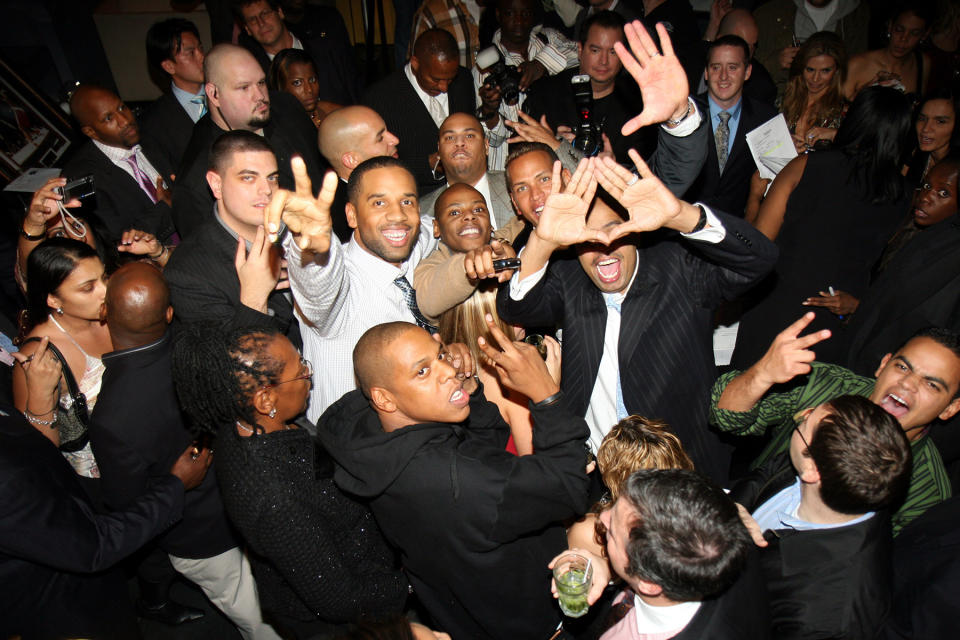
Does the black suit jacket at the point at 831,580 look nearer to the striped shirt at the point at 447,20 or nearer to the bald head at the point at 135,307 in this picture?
the bald head at the point at 135,307

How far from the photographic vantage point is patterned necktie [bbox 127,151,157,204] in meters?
3.67

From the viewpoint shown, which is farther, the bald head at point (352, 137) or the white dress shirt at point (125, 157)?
the white dress shirt at point (125, 157)

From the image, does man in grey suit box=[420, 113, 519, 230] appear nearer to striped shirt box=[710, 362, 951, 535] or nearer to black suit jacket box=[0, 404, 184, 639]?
striped shirt box=[710, 362, 951, 535]

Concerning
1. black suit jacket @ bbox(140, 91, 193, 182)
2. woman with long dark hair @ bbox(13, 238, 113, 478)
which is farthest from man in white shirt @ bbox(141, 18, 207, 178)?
woman with long dark hair @ bbox(13, 238, 113, 478)

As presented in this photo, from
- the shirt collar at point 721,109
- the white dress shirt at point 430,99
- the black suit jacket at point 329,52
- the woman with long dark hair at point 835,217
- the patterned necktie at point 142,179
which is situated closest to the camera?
the woman with long dark hair at point 835,217

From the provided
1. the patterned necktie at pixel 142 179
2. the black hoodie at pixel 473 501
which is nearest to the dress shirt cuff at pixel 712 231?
the black hoodie at pixel 473 501

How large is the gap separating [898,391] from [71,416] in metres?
3.16

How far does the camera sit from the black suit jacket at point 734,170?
388cm

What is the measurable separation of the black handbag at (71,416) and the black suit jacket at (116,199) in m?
1.38

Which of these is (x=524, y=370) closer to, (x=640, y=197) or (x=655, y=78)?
(x=640, y=197)

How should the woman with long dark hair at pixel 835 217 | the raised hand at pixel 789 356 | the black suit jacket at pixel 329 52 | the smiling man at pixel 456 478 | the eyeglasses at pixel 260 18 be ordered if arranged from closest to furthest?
the smiling man at pixel 456 478 → the raised hand at pixel 789 356 → the woman with long dark hair at pixel 835 217 → the eyeglasses at pixel 260 18 → the black suit jacket at pixel 329 52

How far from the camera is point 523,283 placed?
2.19 meters

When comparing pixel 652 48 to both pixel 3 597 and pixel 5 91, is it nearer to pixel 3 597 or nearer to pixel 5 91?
pixel 3 597

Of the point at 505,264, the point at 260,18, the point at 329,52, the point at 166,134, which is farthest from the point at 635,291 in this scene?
the point at 329,52
